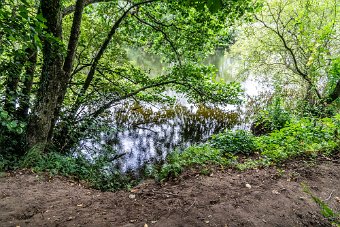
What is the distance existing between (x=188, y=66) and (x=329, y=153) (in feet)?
13.7

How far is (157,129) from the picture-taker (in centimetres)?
1169

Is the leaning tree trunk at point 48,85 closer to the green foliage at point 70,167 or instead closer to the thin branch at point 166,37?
the green foliage at point 70,167

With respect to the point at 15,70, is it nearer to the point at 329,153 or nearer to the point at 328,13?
the point at 329,153

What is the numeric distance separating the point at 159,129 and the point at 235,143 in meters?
4.98

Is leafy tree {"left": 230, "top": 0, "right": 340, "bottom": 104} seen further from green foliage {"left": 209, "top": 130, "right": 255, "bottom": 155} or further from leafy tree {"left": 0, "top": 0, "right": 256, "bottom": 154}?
leafy tree {"left": 0, "top": 0, "right": 256, "bottom": 154}

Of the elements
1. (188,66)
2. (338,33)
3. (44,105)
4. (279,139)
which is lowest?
(279,139)

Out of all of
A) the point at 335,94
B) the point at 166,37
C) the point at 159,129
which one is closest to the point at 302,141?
the point at 335,94

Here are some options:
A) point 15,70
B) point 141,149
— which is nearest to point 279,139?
point 141,149

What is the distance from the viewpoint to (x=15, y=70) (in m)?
4.43

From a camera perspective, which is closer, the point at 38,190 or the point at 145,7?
the point at 38,190

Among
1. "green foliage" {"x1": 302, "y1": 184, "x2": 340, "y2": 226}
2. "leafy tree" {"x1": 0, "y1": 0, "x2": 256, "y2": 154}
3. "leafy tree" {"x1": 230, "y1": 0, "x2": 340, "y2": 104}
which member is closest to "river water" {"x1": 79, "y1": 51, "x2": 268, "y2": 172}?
"leafy tree" {"x1": 0, "y1": 0, "x2": 256, "y2": 154}

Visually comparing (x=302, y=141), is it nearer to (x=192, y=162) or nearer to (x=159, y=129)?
(x=192, y=162)

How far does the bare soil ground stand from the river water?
327 centimetres

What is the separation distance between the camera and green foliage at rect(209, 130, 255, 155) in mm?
7105
